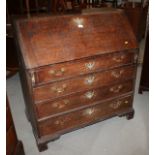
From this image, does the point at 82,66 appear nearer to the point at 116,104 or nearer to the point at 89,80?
the point at 89,80

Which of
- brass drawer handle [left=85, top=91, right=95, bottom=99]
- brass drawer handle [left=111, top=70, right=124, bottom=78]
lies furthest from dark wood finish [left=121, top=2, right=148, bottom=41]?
brass drawer handle [left=85, top=91, right=95, bottom=99]

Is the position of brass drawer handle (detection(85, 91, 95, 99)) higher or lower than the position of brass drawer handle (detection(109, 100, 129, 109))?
higher

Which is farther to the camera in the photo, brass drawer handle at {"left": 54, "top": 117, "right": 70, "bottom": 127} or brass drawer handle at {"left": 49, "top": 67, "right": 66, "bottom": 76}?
brass drawer handle at {"left": 54, "top": 117, "right": 70, "bottom": 127}

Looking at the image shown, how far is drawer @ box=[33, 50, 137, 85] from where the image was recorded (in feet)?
4.93

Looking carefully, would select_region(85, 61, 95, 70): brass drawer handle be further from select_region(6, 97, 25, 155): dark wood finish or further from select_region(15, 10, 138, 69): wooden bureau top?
select_region(6, 97, 25, 155): dark wood finish

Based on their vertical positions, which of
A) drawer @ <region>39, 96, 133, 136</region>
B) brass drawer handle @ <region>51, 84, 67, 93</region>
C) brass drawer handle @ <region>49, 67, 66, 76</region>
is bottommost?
drawer @ <region>39, 96, 133, 136</region>

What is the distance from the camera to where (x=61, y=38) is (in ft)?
5.17

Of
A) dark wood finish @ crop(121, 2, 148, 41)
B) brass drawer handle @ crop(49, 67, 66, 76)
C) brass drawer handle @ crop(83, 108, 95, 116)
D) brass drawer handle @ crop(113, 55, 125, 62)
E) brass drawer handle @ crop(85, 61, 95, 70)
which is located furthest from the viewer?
dark wood finish @ crop(121, 2, 148, 41)

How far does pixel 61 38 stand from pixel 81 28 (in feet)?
0.72

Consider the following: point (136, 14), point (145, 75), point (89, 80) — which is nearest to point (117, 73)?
point (89, 80)

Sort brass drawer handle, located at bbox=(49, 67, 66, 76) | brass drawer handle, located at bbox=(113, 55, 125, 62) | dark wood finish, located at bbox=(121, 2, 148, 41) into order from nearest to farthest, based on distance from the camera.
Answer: brass drawer handle, located at bbox=(49, 67, 66, 76)
brass drawer handle, located at bbox=(113, 55, 125, 62)
dark wood finish, located at bbox=(121, 2, 148, 41)

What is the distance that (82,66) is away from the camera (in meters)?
1.63
